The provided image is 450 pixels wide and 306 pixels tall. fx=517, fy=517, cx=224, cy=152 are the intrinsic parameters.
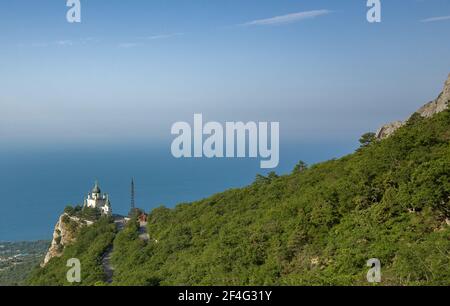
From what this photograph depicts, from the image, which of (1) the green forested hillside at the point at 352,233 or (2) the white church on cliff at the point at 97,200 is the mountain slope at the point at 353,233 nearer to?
(1) the green forested hillside at the point at 352,233

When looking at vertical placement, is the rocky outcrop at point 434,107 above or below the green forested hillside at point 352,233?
above

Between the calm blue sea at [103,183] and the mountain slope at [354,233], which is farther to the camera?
the calm blue sea at [103,183]

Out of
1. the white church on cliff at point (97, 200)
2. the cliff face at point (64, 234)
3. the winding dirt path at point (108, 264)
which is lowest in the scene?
the winding dirt path at point (108, 264)

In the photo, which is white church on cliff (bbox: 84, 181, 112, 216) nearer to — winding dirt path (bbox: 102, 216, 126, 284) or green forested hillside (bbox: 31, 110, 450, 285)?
winding dirt path (bbox: 102, 216, 126, 284)

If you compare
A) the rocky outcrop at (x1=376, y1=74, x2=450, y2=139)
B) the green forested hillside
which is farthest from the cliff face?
the rocky outcrop at (x1=376, y1=74, x2=450, y2=139)

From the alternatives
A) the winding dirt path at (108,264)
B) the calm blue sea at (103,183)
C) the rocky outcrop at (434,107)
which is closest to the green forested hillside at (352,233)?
the winding dirt path at (108,264)

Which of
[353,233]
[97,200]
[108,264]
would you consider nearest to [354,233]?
[353,233]

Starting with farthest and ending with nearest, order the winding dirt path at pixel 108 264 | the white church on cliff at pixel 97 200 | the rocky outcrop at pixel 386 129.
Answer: the white church on cliff at pixel 97 200, the rocky outcrop at pixel 386 129, the winding dirt path at pixel 108 264
